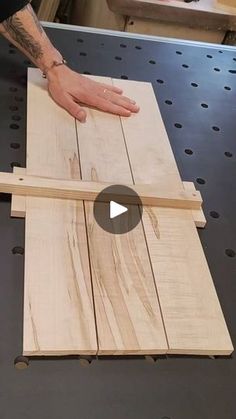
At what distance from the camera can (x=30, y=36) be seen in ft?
3.14

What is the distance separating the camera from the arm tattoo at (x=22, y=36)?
95cm

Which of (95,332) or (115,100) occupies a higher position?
(115,100)

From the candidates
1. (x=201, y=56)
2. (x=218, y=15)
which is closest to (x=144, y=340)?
(x=201, y=56)

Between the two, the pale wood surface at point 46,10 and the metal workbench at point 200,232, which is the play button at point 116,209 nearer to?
the metal workbench at point 200,232

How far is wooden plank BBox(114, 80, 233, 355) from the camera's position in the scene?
615 mm

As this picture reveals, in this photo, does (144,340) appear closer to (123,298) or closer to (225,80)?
(123,298)

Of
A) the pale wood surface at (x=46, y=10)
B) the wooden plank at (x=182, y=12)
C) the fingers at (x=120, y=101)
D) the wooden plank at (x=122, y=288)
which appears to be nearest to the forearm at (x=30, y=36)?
the fingers at (x=120, y=101)

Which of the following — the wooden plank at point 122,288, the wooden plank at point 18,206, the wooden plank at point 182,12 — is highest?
the wooden plank at point 182,12

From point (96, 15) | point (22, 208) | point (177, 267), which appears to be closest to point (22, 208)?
point (22, 208)

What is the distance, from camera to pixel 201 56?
47.3 inches

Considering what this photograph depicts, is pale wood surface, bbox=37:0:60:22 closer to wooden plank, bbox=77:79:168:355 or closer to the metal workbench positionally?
the metal workbench

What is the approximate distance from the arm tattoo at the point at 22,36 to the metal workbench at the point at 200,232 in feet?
0.14

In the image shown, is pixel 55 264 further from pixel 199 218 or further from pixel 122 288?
pixel 199 218

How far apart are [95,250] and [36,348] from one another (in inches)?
6.4
